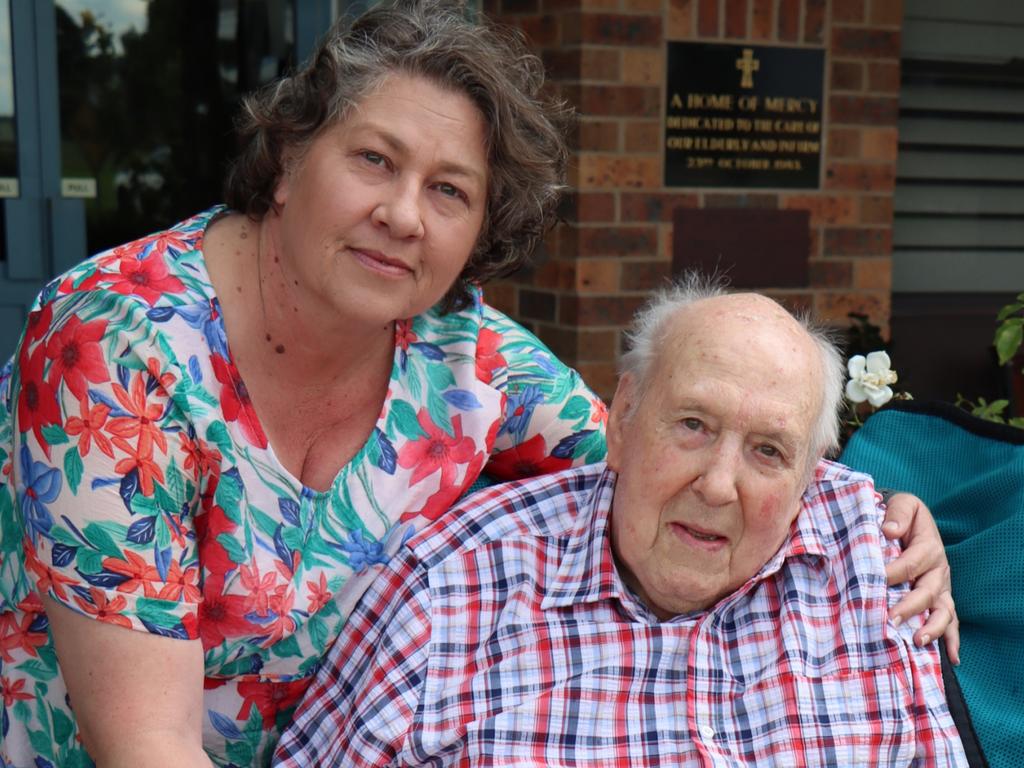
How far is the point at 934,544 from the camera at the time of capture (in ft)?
6.29

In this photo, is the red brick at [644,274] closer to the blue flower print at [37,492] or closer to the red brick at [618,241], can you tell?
the red brick at [618,241]

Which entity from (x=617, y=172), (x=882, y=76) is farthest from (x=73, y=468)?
(x=882, y=76)

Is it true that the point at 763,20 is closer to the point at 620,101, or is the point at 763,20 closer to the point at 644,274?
the point at 620,101

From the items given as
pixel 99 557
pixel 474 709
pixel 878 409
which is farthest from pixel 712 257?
pixel 99 557

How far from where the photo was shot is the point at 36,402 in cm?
164

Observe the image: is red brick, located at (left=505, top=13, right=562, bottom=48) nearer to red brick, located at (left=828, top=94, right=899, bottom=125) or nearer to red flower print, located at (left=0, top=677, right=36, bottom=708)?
red brick, located at (left=828, top=94, right=899, bottom=125)

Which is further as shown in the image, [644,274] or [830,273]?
[830,273]

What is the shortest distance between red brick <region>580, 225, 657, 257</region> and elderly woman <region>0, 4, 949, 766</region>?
1902 millimetres

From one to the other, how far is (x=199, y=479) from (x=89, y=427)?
197 mm

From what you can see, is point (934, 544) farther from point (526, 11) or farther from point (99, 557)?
point (526, 11)

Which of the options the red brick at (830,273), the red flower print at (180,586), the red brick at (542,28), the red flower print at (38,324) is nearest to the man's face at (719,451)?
the red flower print at (180,586)

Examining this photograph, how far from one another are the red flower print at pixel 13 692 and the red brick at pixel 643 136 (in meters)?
2.77

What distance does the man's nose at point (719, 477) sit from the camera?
5.82 ft

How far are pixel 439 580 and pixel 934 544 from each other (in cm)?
81
